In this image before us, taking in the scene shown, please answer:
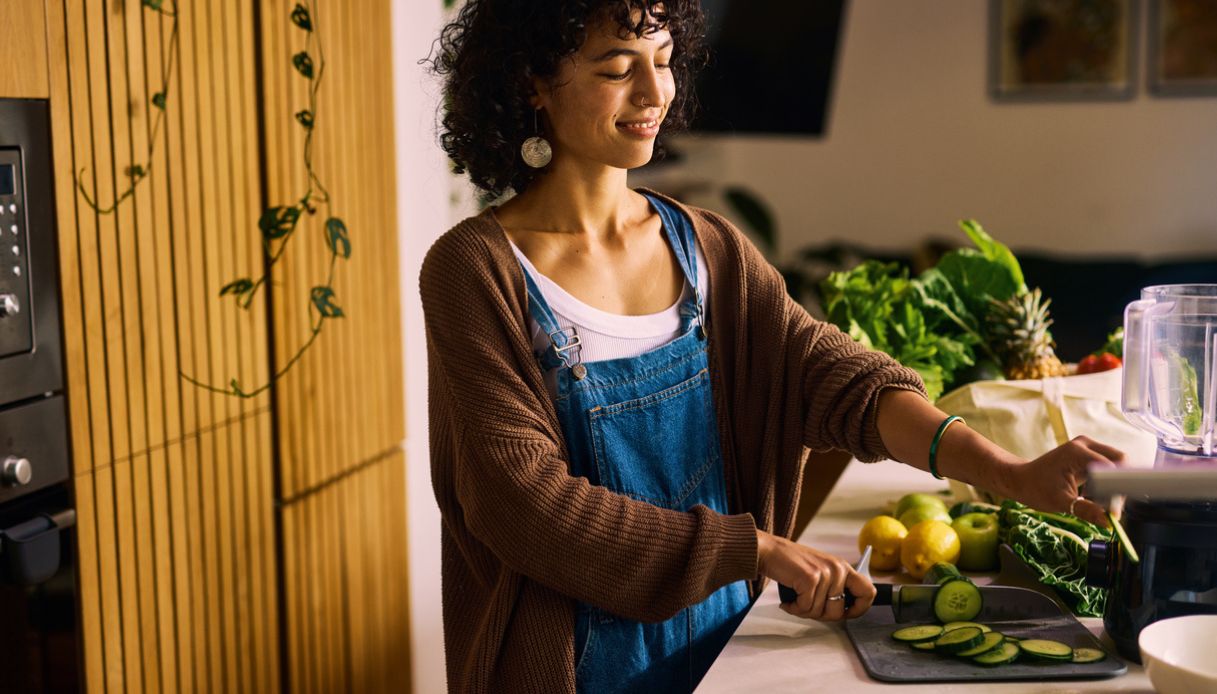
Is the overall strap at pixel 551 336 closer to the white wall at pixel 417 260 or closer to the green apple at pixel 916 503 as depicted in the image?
the green apple at pixel 916 503

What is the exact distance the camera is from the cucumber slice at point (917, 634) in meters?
1.42

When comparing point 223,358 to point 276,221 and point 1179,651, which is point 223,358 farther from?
point 1179,651

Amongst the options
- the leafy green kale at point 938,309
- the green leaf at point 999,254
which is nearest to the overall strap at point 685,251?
the leafy green kale at point 938,309

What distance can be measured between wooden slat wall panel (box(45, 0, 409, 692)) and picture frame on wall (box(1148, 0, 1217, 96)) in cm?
420

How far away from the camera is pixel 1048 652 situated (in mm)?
1363

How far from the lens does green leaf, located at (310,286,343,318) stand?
2486mm

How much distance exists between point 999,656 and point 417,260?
2.11 m

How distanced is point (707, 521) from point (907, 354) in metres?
0.83

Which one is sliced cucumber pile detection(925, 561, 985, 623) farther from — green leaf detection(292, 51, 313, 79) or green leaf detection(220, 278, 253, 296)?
green leaf detection(292, 51, 313, 79)

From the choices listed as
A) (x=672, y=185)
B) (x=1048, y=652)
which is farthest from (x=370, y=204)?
(x=672, y=185)

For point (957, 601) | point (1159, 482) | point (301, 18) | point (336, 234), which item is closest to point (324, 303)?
point (336, 234)

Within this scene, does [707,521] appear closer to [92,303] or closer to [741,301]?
[741,301]

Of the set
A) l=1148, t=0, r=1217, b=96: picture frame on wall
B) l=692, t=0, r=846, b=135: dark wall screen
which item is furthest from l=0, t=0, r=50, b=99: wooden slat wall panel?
l=1148, t=0, r=1217, b=96: picture frame on wall

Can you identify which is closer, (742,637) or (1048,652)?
(1048,652)
